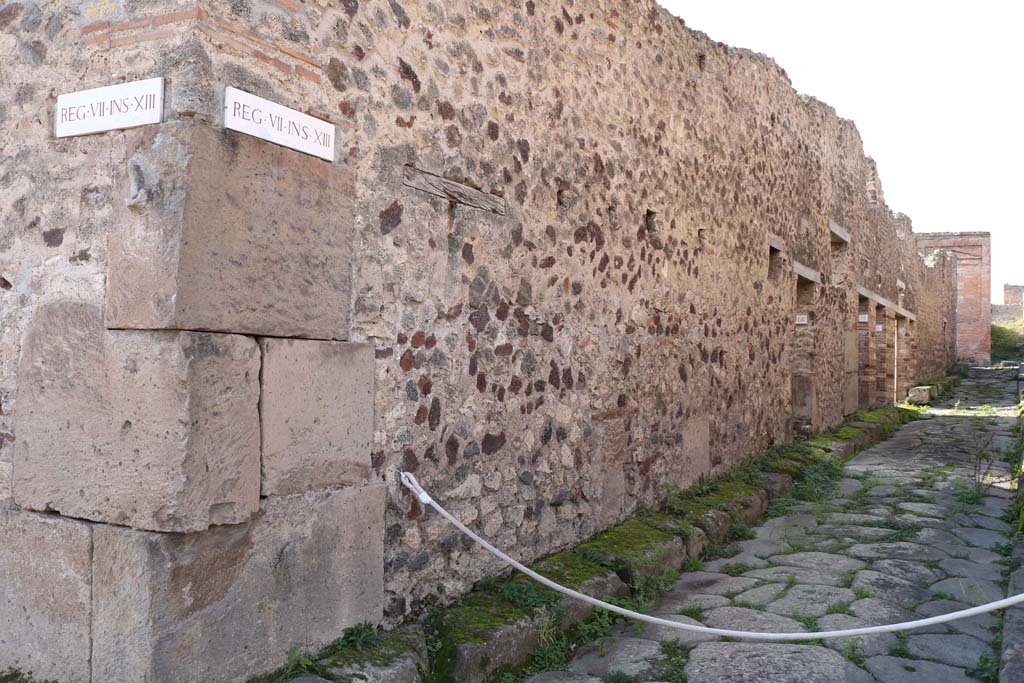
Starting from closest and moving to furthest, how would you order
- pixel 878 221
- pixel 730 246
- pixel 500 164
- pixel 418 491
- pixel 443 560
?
1. pixel 418 491
2. pixel 443 560
3. pixel 500 164
4. pixel 730 246
5. pixel 878 221

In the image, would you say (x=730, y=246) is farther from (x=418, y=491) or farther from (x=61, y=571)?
(x=61, y=571)

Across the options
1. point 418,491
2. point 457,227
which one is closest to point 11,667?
point 418,491

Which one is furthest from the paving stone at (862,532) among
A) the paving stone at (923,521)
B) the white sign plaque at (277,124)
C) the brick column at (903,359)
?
the brick column at (903,359)

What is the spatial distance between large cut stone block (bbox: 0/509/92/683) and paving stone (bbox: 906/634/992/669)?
2.95m

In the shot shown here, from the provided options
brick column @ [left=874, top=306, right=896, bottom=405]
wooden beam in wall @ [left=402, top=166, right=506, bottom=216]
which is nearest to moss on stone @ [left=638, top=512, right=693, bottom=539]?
wooden beam in wall @ [left=402, top=166, right=506, bottom=216]

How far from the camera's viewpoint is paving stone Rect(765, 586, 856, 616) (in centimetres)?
384

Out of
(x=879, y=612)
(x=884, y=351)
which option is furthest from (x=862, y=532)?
(x=884, y=351)

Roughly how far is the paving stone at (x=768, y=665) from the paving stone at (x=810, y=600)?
1.49ft

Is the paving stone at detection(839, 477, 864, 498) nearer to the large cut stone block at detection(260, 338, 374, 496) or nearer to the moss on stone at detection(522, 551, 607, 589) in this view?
the moss on stone at detection(522, 551, 607, 589)

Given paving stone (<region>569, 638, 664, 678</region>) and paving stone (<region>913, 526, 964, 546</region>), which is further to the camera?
paving stone (<region>913, 526, 964, 546</region>)

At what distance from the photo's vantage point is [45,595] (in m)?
2.48

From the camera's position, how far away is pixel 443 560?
10.9ft

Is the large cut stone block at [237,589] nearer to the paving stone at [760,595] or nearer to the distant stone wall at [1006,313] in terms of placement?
the paving stone at [760,595]

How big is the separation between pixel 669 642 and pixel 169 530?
6.98 ft
